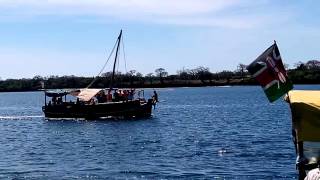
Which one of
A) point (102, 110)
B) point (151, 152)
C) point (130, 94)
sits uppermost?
point (130, 94)

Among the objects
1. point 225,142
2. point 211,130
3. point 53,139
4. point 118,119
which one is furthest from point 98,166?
point 118,119

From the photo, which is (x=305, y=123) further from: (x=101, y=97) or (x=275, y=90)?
(x=101, y=97)

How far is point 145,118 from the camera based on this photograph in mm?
80125

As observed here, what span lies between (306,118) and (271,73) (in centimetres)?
136

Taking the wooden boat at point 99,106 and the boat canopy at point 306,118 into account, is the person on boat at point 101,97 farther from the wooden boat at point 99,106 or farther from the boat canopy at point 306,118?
the boat canopy at point 306,118

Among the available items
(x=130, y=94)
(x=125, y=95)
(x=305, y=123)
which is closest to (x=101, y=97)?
(x=125, y=95)

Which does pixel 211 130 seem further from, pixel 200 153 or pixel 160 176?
pixel 160 176

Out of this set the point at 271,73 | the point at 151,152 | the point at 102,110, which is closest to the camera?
the point at 271,73

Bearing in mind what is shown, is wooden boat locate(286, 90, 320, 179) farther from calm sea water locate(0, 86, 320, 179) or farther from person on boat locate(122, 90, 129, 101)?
person on boat locate(122, 90, 129, 101)

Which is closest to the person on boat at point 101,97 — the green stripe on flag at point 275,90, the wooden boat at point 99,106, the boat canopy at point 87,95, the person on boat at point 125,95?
the wooden boat at point 99,106

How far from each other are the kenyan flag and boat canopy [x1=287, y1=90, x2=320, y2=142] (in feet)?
1.55

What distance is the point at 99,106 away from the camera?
79938 millimetres

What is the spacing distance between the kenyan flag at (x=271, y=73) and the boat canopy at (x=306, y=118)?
47 cm

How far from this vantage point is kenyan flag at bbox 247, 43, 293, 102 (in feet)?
47.2
